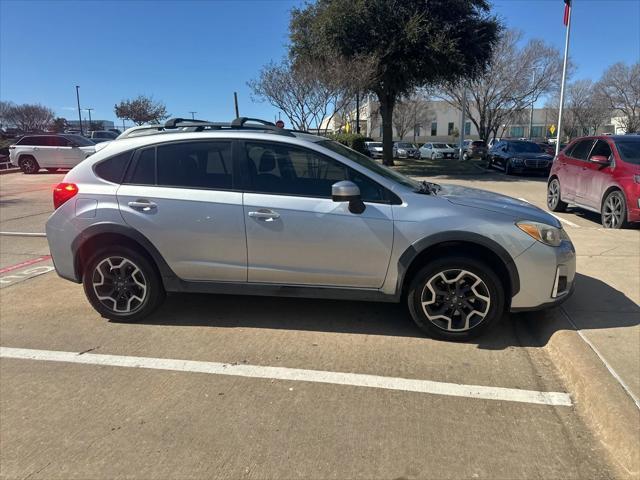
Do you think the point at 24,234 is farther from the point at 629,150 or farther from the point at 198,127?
the point at 629,150

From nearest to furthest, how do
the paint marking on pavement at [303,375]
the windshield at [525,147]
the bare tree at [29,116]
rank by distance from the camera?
1. the paint marking on pavement at [303,375]
2. the windshield at [525,147]
3. the bare tree at [29,116]

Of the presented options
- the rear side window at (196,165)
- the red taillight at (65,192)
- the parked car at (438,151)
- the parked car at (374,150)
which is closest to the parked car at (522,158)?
the parked car at (374,150)

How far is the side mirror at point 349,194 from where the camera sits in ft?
12.5

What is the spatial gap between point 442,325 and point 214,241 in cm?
204

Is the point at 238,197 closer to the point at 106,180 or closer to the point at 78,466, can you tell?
the point at 106,180

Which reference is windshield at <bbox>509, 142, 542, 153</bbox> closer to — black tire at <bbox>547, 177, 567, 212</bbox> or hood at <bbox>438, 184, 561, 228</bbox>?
black tire at <bbox>547, 177, 567, 212</bbox>

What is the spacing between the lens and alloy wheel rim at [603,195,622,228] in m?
8.48

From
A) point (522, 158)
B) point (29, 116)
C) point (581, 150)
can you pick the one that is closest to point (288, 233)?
point (581, 150)

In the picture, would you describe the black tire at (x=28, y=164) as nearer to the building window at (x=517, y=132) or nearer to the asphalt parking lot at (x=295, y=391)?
the asphalt parking lot at (x=295, y=391)

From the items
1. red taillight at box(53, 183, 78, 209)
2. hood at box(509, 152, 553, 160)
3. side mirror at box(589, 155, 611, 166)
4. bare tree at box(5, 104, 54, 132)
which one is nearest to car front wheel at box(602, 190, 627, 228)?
side mirror at box(589, 155, 611, 166)

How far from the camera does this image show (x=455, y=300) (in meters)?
4.02

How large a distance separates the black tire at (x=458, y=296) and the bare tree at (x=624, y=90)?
191ft

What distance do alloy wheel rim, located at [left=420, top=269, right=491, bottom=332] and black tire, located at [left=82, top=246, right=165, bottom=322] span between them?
2.38 metres

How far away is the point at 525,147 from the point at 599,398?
2042 cm
